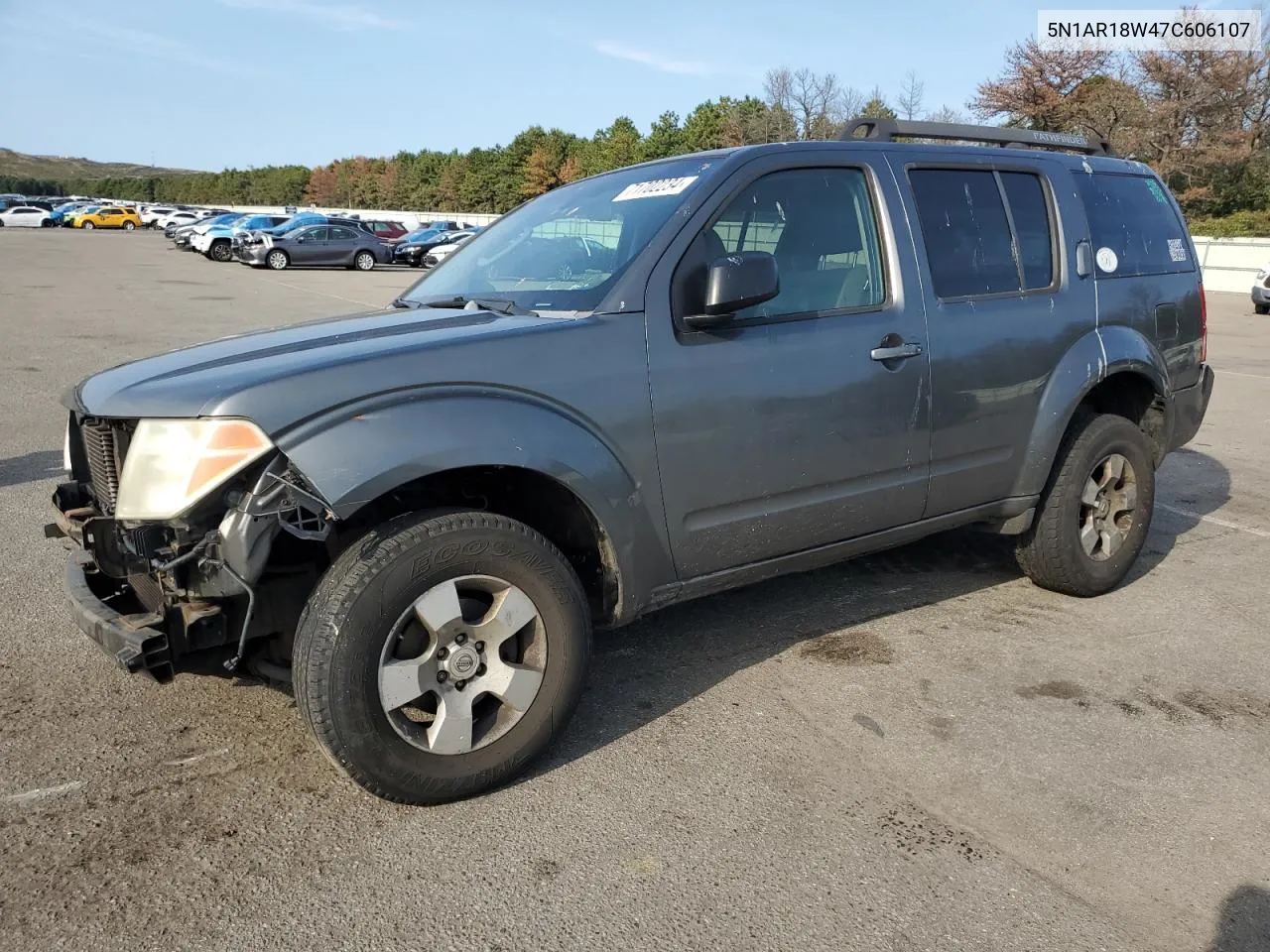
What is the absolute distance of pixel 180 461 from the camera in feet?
8.87

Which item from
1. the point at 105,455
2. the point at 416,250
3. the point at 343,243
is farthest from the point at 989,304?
the point at 416,250

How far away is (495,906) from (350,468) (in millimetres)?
1163

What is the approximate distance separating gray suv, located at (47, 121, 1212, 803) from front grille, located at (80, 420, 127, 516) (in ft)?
0.06

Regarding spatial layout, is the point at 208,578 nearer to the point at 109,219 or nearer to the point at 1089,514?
the point at 1089,514

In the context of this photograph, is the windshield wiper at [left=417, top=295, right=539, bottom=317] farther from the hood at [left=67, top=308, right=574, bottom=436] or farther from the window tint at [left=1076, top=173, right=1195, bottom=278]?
the window tint at [left=1076, top=173, right=1195, bottom=278]

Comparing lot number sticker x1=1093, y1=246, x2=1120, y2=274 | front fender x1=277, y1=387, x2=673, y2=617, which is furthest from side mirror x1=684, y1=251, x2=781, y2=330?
lot number sticker x1=1093, y1=246, x2=1120, y2=274

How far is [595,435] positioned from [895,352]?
1.29m

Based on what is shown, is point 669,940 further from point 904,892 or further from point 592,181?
point 592,181

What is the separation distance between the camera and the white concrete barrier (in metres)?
30.7

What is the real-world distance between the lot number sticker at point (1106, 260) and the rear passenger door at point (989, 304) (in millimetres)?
167

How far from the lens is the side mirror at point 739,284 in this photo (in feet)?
10.5

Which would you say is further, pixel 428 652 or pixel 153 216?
pixel 153 216

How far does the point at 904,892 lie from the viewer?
2619 millimetres

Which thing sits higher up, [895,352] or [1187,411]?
[895,352]
